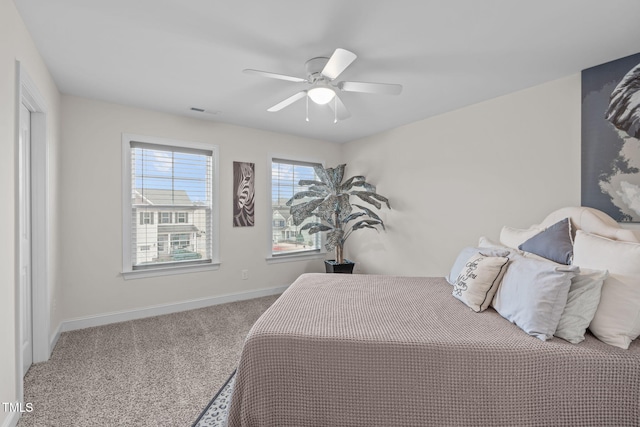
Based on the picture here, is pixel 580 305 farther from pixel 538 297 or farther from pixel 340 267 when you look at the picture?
pixel 340 267

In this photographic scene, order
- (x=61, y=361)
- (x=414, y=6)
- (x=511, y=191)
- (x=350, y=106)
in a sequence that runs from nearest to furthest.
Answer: (x=414, y=6)
(x=61, y=361)
(x=511, y=191)
(x=350, y=106)

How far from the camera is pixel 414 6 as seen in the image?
1716 millimetres

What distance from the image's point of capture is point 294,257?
4.64m

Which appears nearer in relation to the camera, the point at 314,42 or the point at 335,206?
the point at 314,42

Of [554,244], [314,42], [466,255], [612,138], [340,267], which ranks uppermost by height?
[314,42]

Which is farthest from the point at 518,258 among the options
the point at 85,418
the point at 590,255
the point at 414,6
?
the point at 85,418

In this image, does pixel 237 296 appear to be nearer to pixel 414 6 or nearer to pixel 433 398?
pixel 433 398

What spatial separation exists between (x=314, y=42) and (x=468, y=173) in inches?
89.1

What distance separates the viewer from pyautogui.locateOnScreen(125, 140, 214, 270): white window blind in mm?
3461

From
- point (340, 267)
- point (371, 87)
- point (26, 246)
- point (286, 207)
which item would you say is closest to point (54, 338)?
point (26, 246)

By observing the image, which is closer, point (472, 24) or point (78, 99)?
point (472, 24)

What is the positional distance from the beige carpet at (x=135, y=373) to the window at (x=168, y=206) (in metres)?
0.74

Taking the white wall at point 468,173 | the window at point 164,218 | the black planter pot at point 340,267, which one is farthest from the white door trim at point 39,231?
the white wall at point 468,173

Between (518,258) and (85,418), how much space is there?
9.43ft
